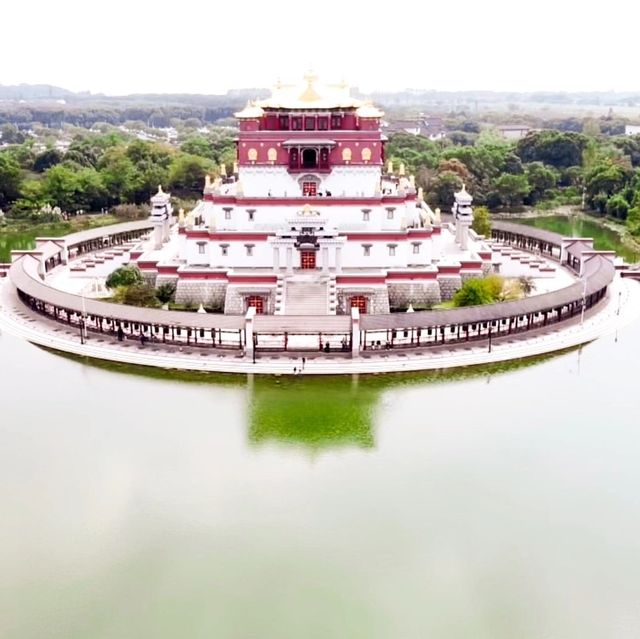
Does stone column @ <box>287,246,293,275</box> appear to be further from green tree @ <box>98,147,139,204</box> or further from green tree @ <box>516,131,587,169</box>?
green tree @ <box>516,131,587,169</box>

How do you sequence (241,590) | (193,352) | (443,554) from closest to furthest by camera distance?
(241,590) < (443,554) < (193,352)

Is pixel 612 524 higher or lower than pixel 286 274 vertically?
lower

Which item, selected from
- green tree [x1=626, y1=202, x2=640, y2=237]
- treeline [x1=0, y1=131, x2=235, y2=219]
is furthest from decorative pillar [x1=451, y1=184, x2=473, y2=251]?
treeline [x1=0, y1=131, x2=235, y2=219]

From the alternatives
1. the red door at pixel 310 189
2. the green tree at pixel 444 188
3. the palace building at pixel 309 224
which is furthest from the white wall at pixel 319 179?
the green tree at pixel 444 188

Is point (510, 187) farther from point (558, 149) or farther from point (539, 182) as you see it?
point (558, 149)

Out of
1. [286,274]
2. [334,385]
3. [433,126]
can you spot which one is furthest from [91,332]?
[433,126]

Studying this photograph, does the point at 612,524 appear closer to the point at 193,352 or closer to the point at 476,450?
the point at 476,450
